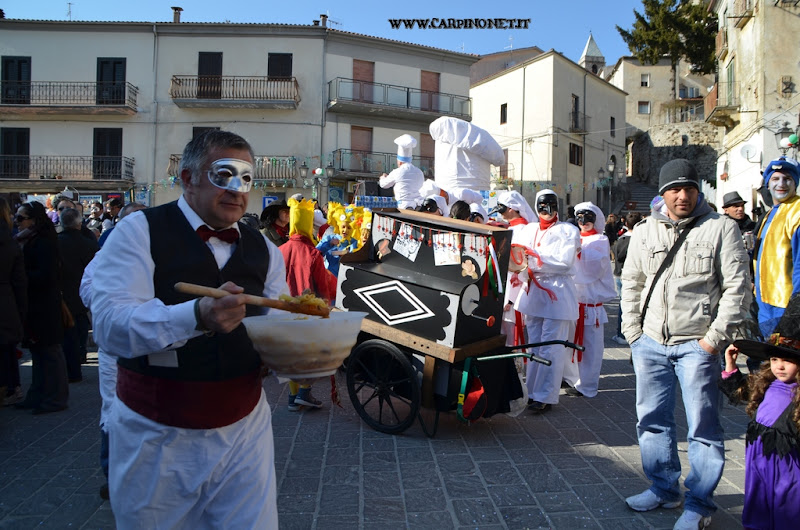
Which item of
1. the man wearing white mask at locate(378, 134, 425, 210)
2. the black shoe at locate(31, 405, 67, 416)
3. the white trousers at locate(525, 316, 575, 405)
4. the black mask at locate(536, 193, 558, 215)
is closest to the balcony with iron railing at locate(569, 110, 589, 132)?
the man wearing white mask at locate(378, 134, 425, 210)

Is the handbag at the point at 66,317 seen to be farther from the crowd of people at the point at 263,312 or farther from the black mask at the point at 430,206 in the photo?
the black mask at the point at 430,206

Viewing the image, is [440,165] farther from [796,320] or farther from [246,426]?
[246,426]

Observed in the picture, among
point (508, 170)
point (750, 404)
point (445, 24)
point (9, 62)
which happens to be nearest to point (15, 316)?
point (750, 404)

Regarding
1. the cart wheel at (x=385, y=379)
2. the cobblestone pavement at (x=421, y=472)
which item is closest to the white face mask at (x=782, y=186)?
the cobblestone pavement at (x=421, y=472)

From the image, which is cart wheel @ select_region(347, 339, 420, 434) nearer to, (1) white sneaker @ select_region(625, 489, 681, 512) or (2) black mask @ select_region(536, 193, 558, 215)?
(1) white sneaker @ select_region(625, 489, 681, 512)

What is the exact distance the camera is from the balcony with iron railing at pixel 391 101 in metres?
27.4

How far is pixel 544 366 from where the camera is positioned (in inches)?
210

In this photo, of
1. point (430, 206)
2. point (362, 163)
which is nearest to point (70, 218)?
point (430, 206)

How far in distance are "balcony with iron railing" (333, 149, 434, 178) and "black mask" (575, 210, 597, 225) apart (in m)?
20.9

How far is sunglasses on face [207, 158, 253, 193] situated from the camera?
203 cm

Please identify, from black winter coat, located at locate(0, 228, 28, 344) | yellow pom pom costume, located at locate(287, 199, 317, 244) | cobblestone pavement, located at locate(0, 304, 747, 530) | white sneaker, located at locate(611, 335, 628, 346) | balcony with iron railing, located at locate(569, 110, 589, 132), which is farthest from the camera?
balcony with iron railing, located at locate(569, 110, 589, 132)

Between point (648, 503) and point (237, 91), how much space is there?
26877 mm

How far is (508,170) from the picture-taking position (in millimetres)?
34938

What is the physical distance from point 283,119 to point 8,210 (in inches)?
913
